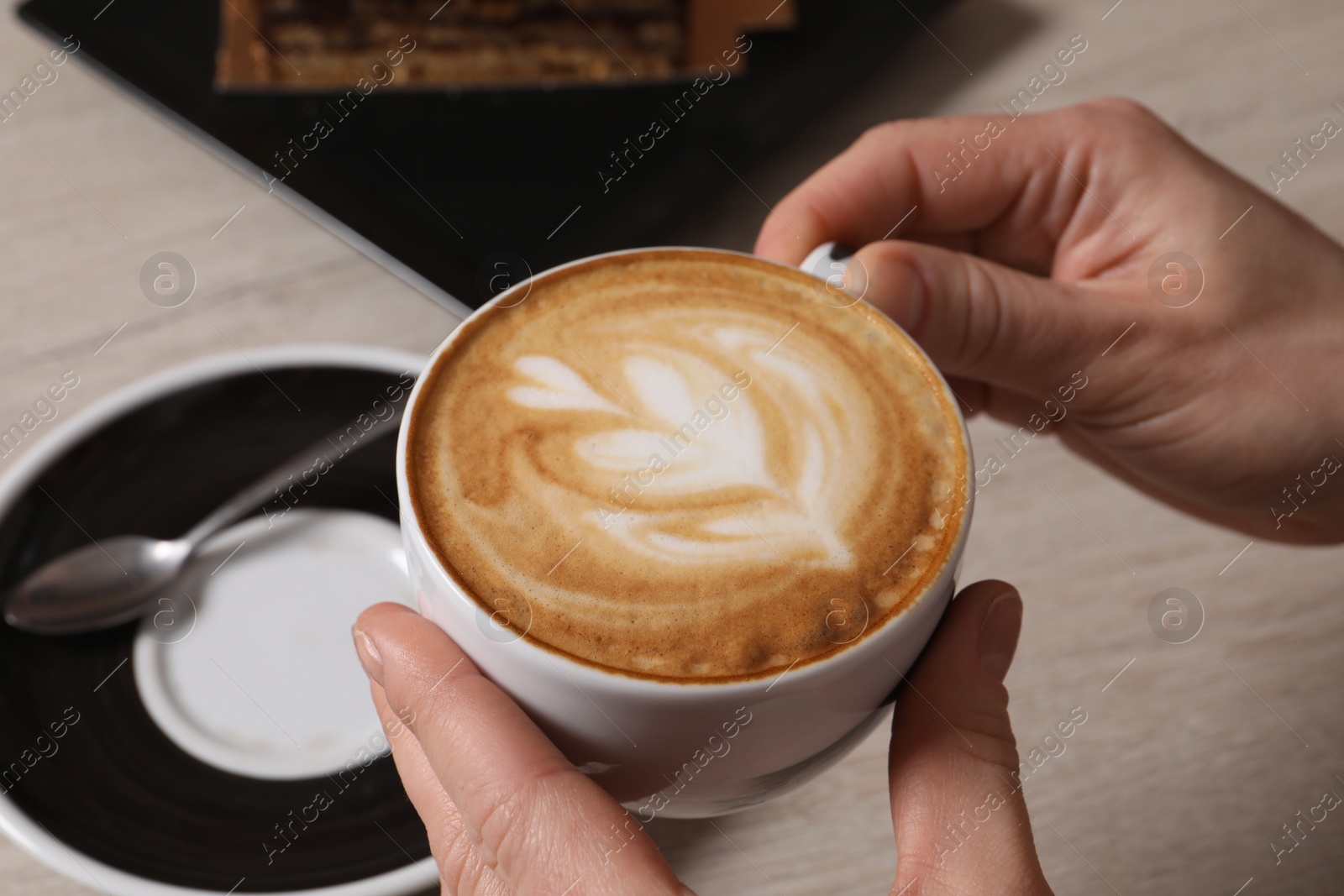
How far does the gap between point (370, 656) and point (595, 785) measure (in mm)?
Answer: 142

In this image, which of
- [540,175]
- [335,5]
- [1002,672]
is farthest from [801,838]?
[335,5]

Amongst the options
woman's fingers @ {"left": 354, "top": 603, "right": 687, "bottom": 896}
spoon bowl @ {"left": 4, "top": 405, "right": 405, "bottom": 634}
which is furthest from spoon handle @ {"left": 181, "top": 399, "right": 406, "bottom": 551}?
woman's fingers @ {"left": 354, "top": 603, "right": 687, "bottom": 896}

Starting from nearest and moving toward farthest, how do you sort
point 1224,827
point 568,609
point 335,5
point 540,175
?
point 568,609, point 1224,827, point 540,175, point 335,5

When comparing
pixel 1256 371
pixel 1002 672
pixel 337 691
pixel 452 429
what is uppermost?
pixel 452 429

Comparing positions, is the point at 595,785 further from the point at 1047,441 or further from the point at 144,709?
the point at 1047,441

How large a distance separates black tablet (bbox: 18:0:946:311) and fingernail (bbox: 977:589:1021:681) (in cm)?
53

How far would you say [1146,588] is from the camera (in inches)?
31.0

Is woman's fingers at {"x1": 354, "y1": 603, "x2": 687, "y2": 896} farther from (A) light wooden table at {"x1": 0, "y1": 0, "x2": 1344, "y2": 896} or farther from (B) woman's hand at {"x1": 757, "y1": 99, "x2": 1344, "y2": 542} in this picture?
(B) woman's hand at {"x1": 757, "y1": 99, "x2": 1344, "y2": 542}

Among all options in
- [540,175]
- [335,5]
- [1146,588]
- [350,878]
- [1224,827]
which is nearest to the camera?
[350,878]

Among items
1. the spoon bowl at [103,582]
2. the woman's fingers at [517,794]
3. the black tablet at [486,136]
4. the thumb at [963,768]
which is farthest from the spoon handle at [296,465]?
the thumb at [963,768]

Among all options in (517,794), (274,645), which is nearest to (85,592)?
(274,645)

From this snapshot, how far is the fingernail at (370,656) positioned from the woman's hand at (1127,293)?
35 cm

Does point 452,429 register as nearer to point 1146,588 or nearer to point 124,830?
point 124,830

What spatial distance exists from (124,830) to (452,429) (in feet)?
1.01
